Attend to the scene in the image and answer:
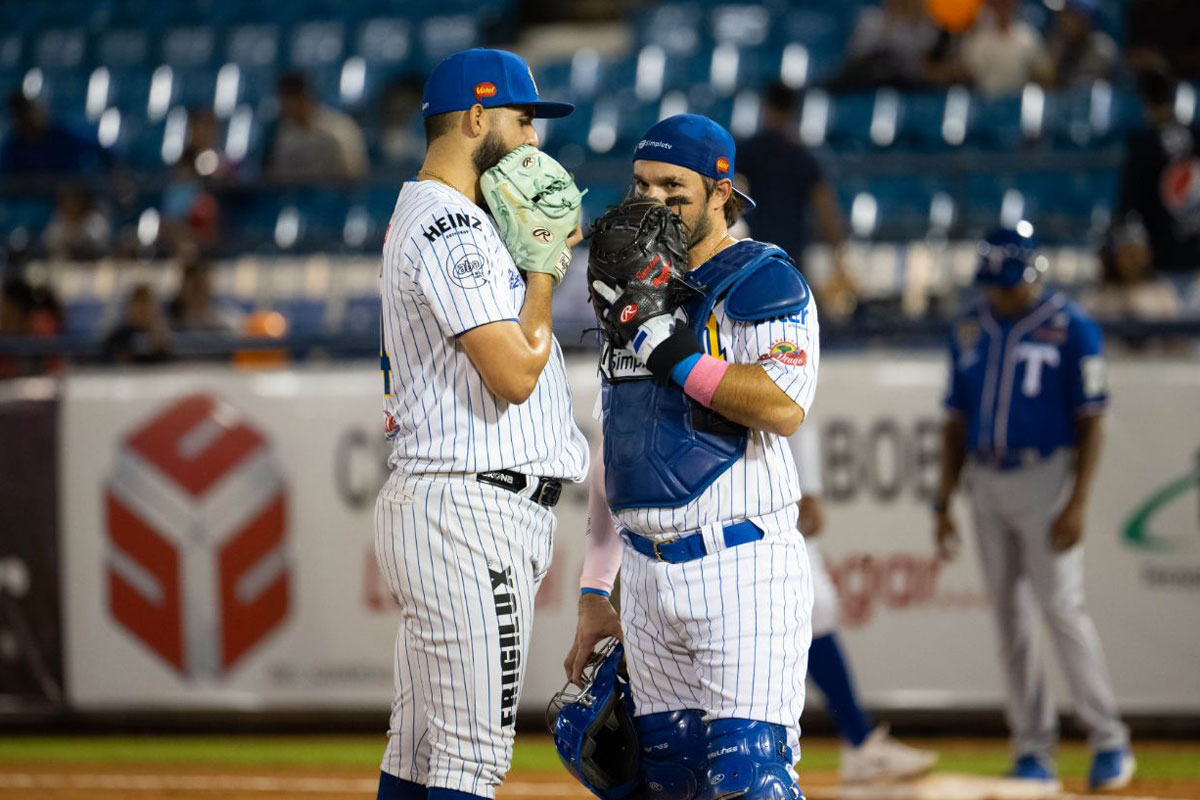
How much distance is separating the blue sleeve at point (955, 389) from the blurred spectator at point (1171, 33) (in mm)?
4551

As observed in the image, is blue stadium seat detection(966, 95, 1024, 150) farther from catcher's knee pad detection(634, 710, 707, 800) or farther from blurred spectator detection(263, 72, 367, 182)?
catcher's knee pad detection(634, 710, 707, 800)

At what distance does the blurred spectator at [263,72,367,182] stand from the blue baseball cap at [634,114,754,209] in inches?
284

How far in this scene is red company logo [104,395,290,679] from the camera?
315 inches

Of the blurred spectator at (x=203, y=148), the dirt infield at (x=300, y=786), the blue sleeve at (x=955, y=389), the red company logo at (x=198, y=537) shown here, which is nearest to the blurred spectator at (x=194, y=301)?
the red company logo at (x=198, y=537)

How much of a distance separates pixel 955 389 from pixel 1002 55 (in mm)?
5015

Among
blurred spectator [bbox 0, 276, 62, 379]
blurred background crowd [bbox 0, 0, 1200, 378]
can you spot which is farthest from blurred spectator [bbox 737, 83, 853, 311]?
blurred spectator [bbox 0, 276, 62, 379]

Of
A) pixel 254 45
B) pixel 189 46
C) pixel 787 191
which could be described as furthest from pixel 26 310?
pixel 189 46

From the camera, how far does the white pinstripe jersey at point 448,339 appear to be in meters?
3.60

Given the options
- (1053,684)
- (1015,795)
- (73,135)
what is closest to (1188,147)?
(1053,684)

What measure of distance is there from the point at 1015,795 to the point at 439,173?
12.6 feet

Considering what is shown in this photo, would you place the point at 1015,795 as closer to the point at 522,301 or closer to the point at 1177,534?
the point at 1177,534

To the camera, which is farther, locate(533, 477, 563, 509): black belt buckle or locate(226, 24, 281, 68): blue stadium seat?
locate(226, 24, 281, 68): blue stadium seat

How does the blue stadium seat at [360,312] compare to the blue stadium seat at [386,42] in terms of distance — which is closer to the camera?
the blue stadium seat at [360,312]

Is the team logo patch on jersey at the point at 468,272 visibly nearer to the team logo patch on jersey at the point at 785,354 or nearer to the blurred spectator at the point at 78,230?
the team logo patch on jersey at the point at 785,354
